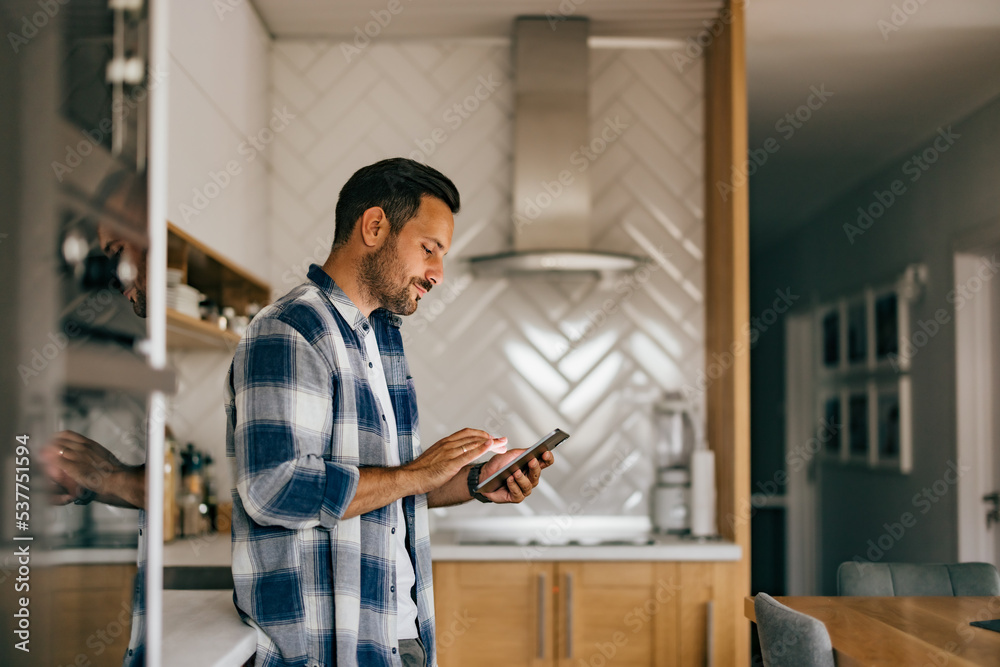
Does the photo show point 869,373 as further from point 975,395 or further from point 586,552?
point 586,552

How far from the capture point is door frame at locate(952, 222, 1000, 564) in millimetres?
3218

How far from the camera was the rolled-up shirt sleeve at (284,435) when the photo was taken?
1.17m

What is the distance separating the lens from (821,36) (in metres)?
2.70

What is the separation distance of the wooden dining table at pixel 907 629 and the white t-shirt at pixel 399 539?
0.70m

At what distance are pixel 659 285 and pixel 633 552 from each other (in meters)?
1.00

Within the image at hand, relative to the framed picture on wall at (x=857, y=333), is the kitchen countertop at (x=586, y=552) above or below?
below

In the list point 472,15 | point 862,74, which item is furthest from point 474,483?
point 862,74

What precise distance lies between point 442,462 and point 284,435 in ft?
0.84

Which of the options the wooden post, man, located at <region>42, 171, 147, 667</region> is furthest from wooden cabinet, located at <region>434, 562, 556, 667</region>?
man, located at <region>42, 171, 147, 667</region>

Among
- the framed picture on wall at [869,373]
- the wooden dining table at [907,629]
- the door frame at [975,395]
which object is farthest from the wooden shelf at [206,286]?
the framed picture on wall at [869,373]

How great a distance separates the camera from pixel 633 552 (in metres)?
2.40

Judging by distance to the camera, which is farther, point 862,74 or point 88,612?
point 862,74

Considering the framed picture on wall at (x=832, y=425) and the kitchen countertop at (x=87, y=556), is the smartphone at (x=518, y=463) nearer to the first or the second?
the kitchen countertop at (x=87, y=556)

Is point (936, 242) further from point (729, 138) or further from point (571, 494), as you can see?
point (571, 494)
